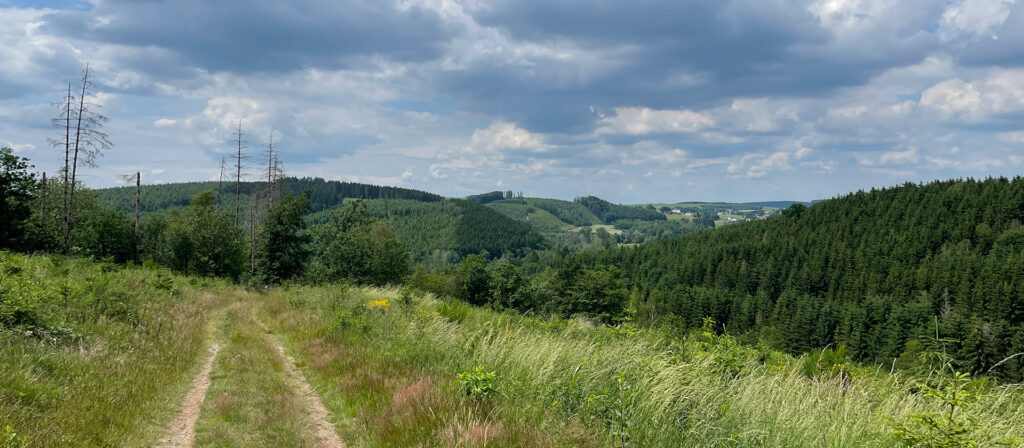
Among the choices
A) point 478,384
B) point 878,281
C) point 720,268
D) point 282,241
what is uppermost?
point 478,384

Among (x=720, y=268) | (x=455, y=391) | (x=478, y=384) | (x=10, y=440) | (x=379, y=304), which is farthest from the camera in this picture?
(x=720, y=268)

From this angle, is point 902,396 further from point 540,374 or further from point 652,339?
point 540,374

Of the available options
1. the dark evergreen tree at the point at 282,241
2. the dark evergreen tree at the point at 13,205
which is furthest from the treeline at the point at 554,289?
the dark evergreen tree at the point at 13,205

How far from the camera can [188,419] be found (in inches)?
282

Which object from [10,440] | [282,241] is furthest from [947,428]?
[282,241]

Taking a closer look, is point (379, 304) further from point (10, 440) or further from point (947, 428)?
point (947, 428)

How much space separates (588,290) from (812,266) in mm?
149647

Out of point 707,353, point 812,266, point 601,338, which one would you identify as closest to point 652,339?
point 601,338

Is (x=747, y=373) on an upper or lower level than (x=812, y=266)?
upper

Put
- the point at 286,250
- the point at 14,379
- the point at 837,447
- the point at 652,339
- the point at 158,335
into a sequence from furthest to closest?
1. the point at 286,250
2. the point at 158,335
3. the point at 652,339
4. the point at 14,379
5. the point at 837,447

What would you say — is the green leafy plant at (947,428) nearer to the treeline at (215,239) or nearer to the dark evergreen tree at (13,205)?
the treeline at (215,239)

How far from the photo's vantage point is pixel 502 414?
593 centimetres

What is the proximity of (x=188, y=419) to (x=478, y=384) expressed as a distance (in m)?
4.79

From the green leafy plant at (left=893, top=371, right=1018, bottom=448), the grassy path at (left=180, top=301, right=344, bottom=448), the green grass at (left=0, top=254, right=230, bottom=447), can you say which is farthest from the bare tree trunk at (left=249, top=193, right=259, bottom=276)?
the green leafy plant at (left=893, top=371, right=1018, bottom=448)
